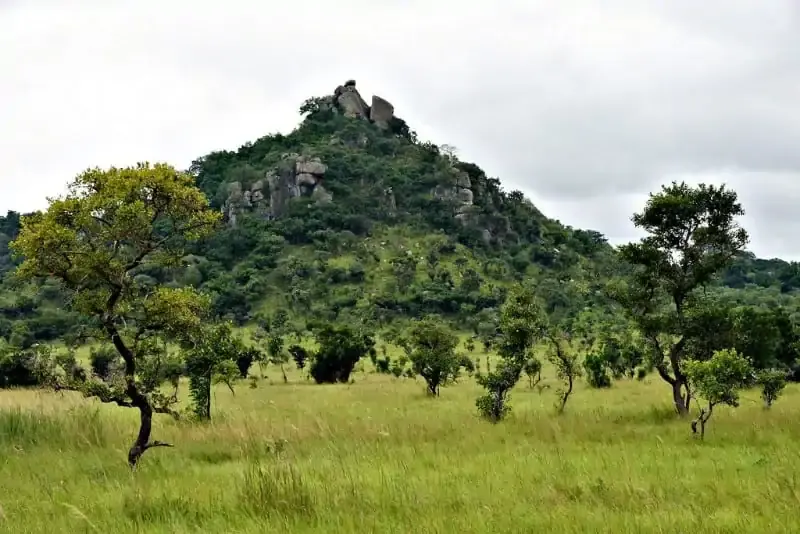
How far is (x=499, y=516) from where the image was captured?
6.60 metres

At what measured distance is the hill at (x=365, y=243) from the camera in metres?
87.4

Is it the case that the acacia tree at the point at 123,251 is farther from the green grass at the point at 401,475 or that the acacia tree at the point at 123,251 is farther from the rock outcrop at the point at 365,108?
the rock outcrop at the point at 365,108

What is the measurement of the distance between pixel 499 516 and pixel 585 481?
2.17m

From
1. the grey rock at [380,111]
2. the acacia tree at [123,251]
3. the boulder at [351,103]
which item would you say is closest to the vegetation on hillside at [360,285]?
the acacia tree at [123,251]

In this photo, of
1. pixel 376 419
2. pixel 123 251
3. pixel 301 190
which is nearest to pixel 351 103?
pixel 301 190

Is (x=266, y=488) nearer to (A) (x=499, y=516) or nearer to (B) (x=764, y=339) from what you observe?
(A) (x=499, y=516)

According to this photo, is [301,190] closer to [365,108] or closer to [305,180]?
[305,180]

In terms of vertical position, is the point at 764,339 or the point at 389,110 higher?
the point at 389,110

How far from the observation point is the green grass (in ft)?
21.5

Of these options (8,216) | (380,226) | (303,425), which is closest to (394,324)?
(380,226)

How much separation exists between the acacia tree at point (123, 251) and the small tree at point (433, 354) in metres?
19.1

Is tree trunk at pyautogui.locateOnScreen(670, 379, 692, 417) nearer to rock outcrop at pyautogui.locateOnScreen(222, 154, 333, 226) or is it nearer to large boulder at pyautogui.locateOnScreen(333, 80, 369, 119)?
rock outcrop at pyautogui.locateOnScreen(222, 154, 333, 226)

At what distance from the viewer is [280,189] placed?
126m

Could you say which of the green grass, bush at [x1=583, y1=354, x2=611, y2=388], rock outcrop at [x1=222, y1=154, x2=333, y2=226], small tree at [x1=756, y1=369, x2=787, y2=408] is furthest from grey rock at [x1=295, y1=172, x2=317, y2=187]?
small tree at [x1=756, y1=369, x2=787, y2=408]
